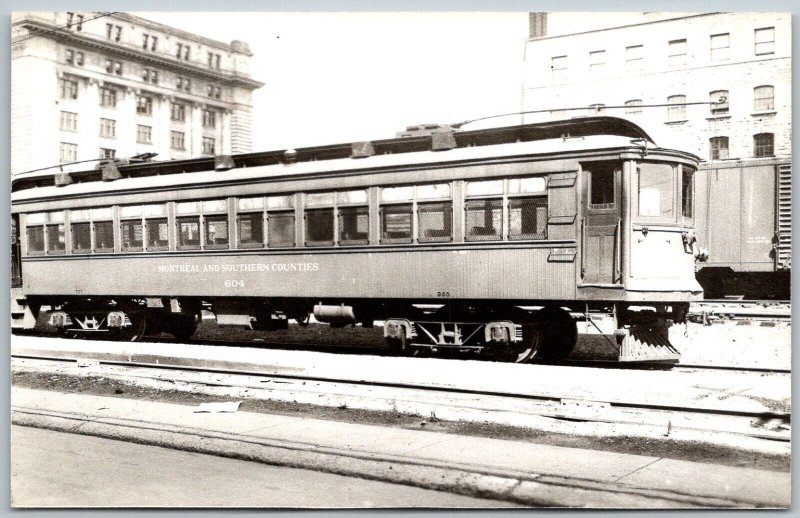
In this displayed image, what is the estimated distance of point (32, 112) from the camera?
28.4 ft

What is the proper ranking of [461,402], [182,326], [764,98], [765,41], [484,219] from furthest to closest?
1. [182,326]
2. [484,219]
3. [461,402]
4. [764,98]
5. [765,41]

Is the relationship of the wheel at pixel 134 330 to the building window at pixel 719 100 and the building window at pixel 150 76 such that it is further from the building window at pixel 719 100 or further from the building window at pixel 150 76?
the building window at pixel 719 100

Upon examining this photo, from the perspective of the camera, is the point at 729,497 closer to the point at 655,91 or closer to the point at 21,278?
the point at 655,91

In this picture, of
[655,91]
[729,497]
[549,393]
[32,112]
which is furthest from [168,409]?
[655,91]

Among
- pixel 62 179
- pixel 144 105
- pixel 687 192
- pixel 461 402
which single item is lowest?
pixel 461 402

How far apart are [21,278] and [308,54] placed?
25.2 ft

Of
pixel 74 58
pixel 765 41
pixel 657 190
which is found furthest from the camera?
pixel 657 190

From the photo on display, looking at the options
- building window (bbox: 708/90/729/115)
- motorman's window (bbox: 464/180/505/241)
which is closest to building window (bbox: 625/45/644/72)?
building window (bbox: 708/90/729/115)

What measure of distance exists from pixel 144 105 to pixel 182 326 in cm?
520

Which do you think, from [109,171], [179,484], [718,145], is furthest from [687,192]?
[109,171]

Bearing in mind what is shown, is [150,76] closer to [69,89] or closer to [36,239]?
[69,89]

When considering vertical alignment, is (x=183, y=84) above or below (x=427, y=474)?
above

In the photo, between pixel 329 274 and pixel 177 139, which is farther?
pixel 329 274

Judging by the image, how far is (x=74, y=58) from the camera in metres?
9.25
